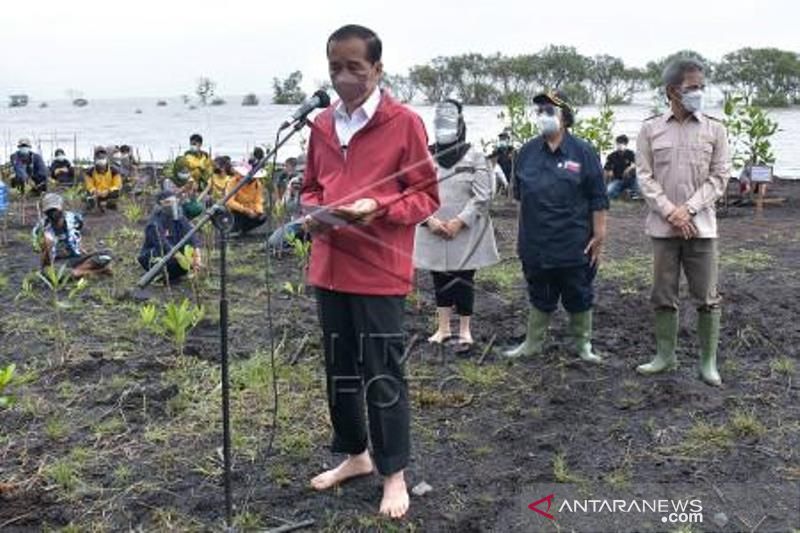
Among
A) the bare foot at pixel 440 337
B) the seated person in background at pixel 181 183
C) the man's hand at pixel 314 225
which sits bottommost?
the bare foot at pixel 440 337

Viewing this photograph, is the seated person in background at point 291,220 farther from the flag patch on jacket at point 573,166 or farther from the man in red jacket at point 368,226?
the flag patch on jacket at point 573,166

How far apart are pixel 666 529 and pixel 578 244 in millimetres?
1898

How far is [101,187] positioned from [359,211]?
36.9 ft

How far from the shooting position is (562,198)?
446 centimetres

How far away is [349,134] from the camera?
2.80m

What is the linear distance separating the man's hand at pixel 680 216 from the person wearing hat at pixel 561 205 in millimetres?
448

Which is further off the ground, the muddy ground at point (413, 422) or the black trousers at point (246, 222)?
the black trousers at point (246, 222)

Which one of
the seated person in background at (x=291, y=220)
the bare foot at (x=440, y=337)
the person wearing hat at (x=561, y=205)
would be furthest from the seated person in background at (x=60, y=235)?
the person wearing hat at (x=561, y=205)

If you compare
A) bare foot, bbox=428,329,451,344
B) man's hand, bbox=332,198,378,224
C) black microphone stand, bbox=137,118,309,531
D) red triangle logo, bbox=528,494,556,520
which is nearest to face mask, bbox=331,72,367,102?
black microphone stand, bbox=137,118,309,531

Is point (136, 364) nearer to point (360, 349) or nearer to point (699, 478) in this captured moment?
point (360, 349)

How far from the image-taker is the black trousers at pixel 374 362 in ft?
9.48

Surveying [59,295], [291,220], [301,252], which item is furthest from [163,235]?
[291,220]

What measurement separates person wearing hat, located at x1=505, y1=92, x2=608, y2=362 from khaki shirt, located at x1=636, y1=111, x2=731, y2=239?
35cm

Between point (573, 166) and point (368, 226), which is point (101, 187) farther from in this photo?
point (368, 226)
